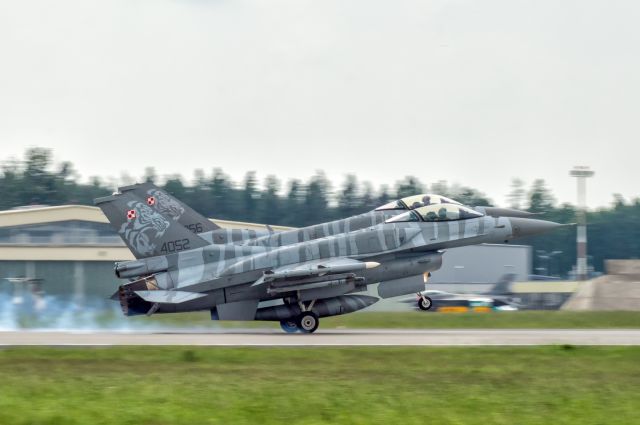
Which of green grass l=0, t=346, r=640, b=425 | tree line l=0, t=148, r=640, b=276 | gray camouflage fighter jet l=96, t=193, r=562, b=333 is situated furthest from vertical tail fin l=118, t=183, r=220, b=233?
tree line l=0, t=148, r=640, b=276

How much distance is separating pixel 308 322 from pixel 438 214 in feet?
16.1

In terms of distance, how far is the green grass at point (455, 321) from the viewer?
32.6 m

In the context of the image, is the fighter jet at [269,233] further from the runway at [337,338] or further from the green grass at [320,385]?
the green grass at [320,385]

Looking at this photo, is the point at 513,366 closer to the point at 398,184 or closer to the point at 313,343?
the point at 313,343

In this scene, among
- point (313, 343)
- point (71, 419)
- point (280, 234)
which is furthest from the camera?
point (280, 234)

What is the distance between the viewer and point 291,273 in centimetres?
2822

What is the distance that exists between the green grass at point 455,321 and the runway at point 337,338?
2.22 metres

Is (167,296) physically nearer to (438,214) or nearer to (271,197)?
(438,214)

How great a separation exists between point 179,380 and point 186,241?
1275 centimetres

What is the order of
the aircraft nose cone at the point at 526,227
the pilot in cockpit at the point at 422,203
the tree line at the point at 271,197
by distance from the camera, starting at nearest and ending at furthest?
the pilot in cockpit at the point at 422,203
the aircraft nose cone at the point at 526,227
the tree line at the point at 271,197

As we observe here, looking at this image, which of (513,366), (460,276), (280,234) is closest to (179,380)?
(513,366)

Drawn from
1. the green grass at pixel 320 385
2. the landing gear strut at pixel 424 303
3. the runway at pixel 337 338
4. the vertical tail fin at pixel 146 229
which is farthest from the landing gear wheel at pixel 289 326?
the green grass at pixel 320 385

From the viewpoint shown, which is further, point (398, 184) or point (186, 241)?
point (398, 184)

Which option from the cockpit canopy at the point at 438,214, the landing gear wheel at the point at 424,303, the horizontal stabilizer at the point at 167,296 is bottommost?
the landing gear wheel at the point at 424,303
